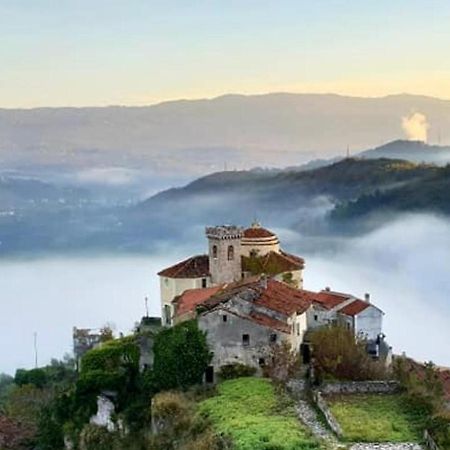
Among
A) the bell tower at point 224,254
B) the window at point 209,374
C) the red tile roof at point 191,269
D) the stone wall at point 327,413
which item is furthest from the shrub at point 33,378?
the stone wall at point 327,413

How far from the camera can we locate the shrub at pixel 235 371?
3831cm

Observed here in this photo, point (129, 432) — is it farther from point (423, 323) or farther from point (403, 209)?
point (403, 209)

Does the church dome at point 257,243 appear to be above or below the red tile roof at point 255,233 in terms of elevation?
below

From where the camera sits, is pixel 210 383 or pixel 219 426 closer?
pixel 219 426

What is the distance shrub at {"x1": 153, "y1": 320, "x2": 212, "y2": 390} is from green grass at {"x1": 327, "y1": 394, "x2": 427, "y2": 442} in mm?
6634

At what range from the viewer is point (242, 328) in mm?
38469

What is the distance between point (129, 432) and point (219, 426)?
29.8ft

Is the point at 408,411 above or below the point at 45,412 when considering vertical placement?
above

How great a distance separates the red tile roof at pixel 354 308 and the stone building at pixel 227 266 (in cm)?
526

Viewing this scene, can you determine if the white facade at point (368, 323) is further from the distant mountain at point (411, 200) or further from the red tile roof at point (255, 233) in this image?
the distant mountain at point (411, 200)

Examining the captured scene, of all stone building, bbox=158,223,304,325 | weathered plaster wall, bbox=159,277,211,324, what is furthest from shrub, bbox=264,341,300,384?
weathered plaster wall, bbox=159,277,211,324

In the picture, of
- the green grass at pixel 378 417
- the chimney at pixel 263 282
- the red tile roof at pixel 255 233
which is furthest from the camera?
the red tile roof at pixel 255 233

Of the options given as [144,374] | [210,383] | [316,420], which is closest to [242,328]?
[210,383]

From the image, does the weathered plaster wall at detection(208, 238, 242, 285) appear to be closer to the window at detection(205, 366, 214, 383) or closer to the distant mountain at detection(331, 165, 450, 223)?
the window at detection(205, 366, 214, 383)
